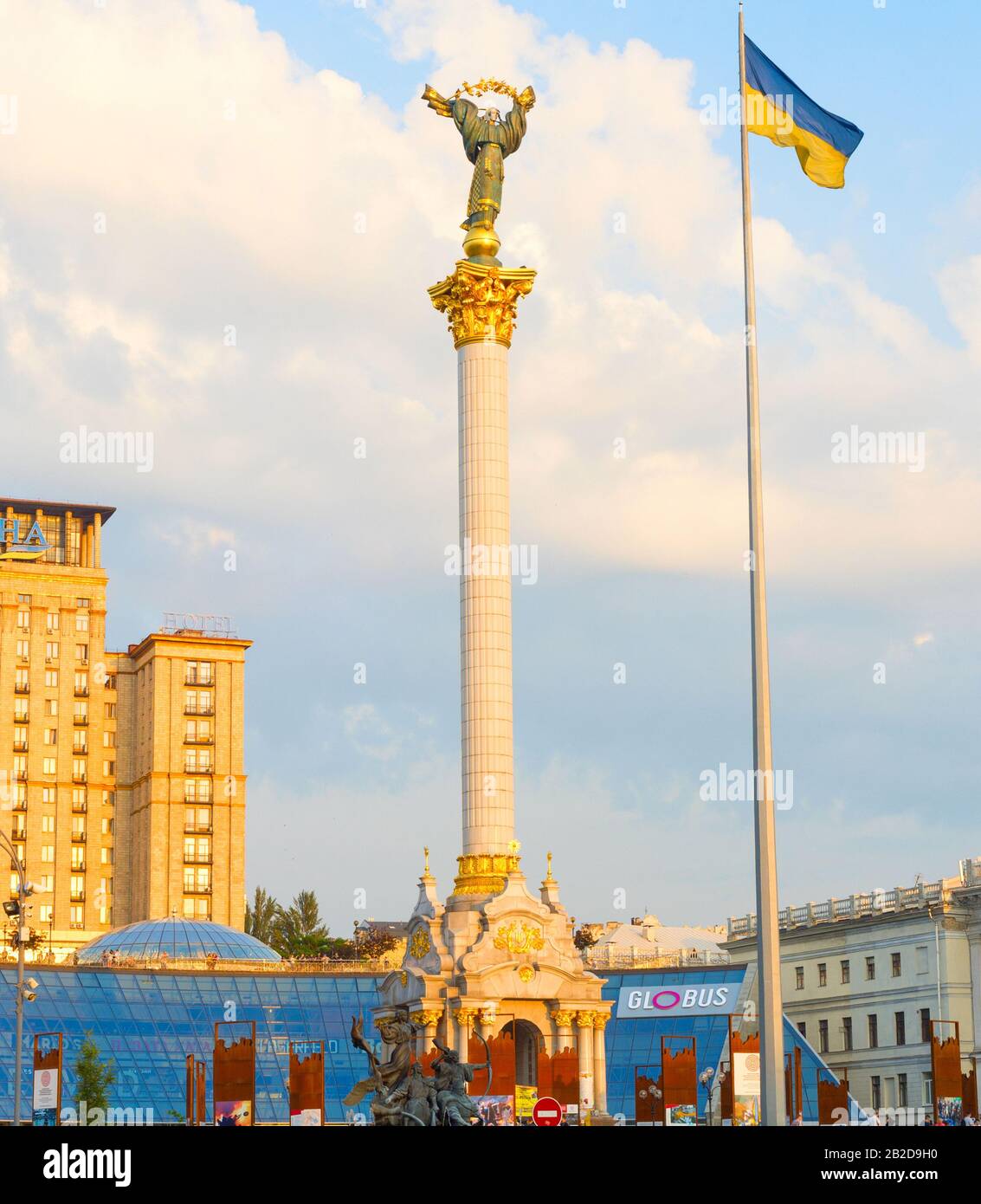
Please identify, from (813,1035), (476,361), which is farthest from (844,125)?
(813,1035)

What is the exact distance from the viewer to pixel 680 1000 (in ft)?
299

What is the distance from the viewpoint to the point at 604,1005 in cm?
6906

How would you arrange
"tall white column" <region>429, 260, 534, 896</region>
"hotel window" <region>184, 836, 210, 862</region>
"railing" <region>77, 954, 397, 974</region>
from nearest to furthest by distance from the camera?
1. "tall white column" <region>429, 260, 534, 896</region>
2. "railing" <region>77, 954, 397, 974</region>
3. "hotel window" <region>184, 836, 210, 862</region>

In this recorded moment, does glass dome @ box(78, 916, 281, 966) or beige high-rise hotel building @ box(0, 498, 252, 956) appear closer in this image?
glass dome @ box(78, 916, 281, 966)

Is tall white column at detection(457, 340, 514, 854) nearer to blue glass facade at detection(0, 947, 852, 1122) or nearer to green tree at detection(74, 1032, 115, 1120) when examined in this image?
green tree at detection(74, 1032, 115, 1120)

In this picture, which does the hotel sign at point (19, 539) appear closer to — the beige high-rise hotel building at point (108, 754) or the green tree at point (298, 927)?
the beige high-rise hotel building at point (108, 754)

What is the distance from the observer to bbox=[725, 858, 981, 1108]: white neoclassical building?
8356cm

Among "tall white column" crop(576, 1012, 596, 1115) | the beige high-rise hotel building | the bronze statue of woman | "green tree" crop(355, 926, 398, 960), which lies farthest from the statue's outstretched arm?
the beige high-rise hotel building

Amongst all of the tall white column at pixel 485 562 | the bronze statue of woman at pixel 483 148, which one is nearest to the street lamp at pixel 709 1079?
the tall white column at pixel 485 562

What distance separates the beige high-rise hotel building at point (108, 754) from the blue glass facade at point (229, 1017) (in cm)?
5064

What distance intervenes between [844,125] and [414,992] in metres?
40.0

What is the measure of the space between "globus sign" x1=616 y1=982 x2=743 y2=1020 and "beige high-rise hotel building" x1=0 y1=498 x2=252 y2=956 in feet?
189

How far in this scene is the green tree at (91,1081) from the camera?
72.5 metres
